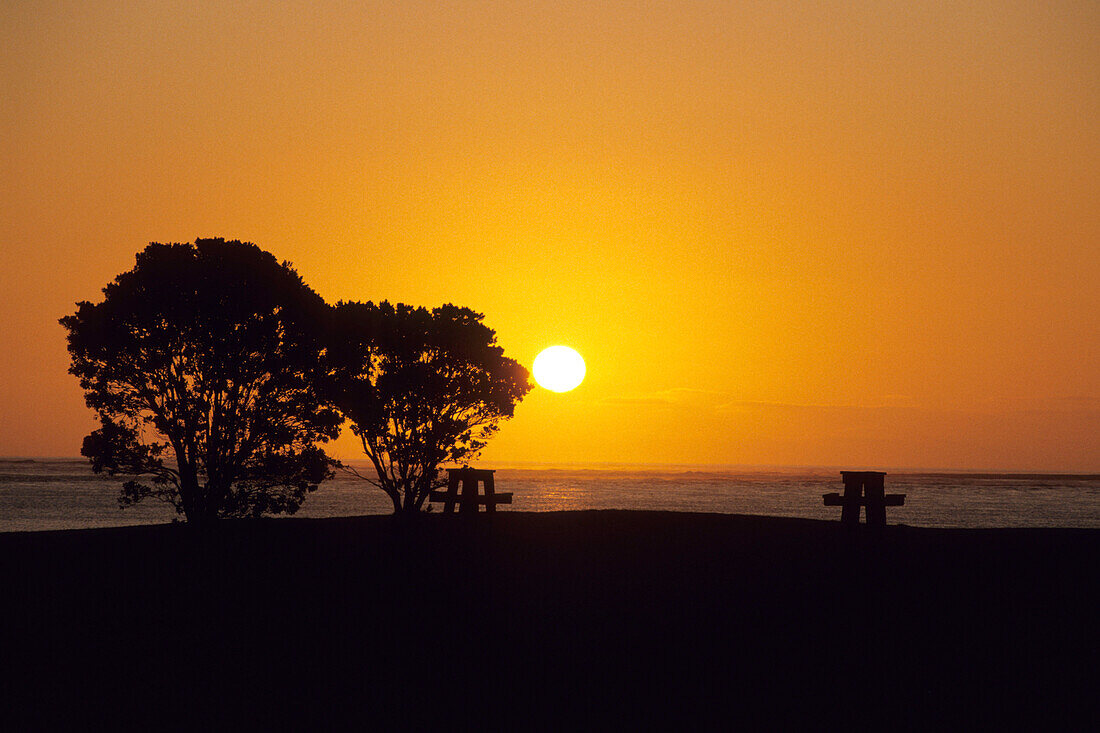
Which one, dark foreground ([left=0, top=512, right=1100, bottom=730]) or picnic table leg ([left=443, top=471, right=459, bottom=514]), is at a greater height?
picnic table leg ([left=443, top=471, right=459, bottom=514])

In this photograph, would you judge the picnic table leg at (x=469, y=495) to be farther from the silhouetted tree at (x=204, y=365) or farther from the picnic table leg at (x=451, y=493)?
the silhouetted tree at (x=204, y=365)

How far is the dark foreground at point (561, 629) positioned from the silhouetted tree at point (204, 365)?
9592 millimetres

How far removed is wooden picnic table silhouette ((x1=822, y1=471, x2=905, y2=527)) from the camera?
1046 inches

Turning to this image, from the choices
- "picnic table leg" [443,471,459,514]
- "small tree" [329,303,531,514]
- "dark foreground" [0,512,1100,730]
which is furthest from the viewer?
"small tree" [329,303,531,514]

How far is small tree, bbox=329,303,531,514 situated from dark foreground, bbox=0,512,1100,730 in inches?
534

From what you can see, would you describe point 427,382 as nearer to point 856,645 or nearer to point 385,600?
point 385,600

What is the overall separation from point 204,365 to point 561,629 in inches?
948

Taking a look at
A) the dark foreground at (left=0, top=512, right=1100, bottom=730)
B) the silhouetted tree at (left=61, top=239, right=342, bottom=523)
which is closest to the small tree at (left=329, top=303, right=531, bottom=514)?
the silhouetted tree at (left=61, top=239, right=342, bottom=523)

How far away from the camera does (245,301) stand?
37.3 meters

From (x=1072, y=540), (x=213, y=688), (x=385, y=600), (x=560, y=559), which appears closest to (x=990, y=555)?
(x=1072, y=540)

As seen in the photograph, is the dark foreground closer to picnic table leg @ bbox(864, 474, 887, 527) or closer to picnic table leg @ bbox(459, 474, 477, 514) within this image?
picnic table leg @ bbox(864, 474, 887, 527)

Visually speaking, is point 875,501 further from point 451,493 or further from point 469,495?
point 451,493

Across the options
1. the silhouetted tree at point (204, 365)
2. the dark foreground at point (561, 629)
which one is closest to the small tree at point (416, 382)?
the silhouetted tree at point (204, 365)

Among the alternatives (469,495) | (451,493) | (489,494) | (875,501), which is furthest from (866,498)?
(451,493)
